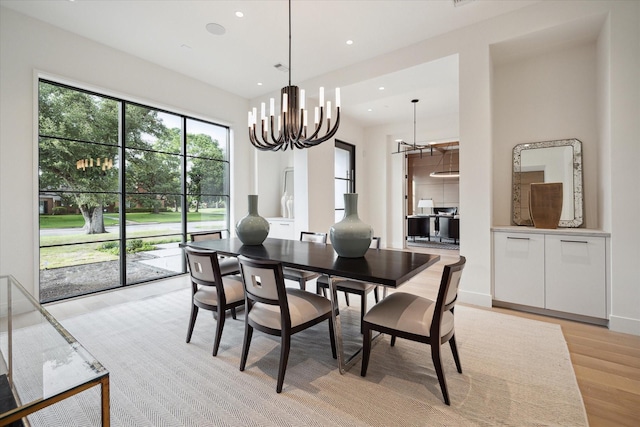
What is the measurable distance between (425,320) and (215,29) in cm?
385

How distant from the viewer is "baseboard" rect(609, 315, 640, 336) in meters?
2.62

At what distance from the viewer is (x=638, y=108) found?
2609 mm

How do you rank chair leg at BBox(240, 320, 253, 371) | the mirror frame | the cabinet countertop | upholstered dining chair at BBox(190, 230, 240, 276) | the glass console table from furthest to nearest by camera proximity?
the mirror frame, upholstered dining chair at BBox(190, 230, 240, 276), the cabinet countertop, chair leg at BBox(240, 320, 253, 371), the glass console table

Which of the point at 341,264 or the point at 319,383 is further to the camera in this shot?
the point at 341,264

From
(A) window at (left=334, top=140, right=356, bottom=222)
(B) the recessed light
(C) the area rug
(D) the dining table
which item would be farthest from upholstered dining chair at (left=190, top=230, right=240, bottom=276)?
(A) window at (left=334, top=140, right=356, bottom=222)

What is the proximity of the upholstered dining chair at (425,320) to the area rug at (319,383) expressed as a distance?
0.61 feet

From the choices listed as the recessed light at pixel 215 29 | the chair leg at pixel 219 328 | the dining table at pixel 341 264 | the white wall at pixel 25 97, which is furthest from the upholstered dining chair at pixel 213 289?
the recessed light at pixel 215 29

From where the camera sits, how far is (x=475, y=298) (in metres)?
3.39

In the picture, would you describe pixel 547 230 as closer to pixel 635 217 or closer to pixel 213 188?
pixel 635 217

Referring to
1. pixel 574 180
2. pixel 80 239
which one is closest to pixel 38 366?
pixel 80 239

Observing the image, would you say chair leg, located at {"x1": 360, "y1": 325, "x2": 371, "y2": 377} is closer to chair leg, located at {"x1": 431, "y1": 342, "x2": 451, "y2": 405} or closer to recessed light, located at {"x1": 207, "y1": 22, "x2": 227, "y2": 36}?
chair leg, located at {"x1": 431, "y1": 342, "x2": 451, "y2": 405}

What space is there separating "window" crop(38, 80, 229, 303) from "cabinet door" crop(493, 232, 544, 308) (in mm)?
4530

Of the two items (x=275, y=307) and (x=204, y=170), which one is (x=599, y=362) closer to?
(x=275, y=307)

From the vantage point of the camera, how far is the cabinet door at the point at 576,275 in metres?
→ 2.80
